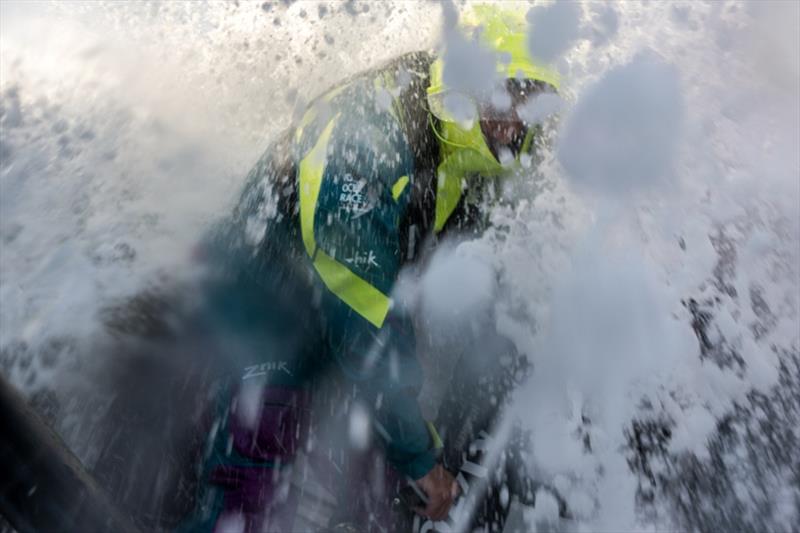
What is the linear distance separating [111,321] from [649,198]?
2.46 metres

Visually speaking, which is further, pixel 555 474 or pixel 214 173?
pixel 214 173

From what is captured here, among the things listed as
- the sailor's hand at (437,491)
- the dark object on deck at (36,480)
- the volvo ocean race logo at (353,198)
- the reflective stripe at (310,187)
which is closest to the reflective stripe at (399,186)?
the volvo ocean race logo at (353,198)

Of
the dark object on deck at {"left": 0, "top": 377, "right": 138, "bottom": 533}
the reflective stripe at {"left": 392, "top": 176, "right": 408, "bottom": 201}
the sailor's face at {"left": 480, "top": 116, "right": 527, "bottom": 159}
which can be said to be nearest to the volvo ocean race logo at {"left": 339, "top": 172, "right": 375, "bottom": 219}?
the reflective stripe at {"left": 392, "top": 176, "right": 408, "bottom": 201}

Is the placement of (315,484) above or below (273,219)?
below

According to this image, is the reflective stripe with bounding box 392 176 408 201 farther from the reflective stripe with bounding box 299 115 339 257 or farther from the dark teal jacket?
the reflective stripe with bounding box 299 115 339 257

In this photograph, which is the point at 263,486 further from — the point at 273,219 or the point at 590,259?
the point at 590,259

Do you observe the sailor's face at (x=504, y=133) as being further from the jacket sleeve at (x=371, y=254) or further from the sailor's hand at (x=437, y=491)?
the sailor's hand at (x=437, y=491)

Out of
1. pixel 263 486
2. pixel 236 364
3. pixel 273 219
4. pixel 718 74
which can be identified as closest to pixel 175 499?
pixel 263 486

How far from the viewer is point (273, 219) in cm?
158

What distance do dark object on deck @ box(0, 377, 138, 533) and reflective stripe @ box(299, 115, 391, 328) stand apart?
0.77m

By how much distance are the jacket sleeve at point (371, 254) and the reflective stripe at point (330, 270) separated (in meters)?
0.01

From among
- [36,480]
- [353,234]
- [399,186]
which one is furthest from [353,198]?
[36,480]

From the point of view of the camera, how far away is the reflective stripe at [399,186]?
1.63 meters

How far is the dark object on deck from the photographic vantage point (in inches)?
27.8
